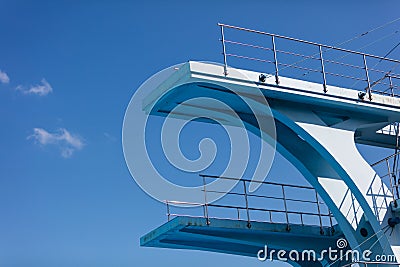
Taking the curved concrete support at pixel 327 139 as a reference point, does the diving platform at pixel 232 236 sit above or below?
below

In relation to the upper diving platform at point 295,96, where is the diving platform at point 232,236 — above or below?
below

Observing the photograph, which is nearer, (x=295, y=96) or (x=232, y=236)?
(x=295, y=96)

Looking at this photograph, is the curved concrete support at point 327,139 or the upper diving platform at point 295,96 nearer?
the upper diving platform at point 295,96

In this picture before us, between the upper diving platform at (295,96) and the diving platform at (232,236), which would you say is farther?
the diving platform at (232,236)

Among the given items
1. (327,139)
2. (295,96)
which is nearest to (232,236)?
(327,139)

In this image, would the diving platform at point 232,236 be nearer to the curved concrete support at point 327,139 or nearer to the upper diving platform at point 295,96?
the curved concrete support at point 327,139

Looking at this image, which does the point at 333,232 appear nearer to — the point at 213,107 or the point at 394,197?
the point at 394,197

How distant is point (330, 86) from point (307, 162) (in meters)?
1.98

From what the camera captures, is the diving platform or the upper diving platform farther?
the diving platform

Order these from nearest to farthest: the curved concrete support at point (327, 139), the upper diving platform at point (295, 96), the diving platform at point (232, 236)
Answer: the upper diving platform at point (295, 96), the curved concrete support at point (327, 139), the diving platform at point (232, 236)

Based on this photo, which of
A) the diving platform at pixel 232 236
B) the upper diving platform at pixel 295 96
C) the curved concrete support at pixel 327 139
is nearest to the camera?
the upper diving platform at pixel 295 96

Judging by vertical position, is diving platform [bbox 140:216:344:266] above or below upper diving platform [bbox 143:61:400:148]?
below

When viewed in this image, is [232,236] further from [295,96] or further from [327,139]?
[295,96]

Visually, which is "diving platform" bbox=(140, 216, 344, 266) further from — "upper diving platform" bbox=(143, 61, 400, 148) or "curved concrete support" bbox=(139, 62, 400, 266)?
"upper diving platform" bbox=(143, 61, 400, 148)
